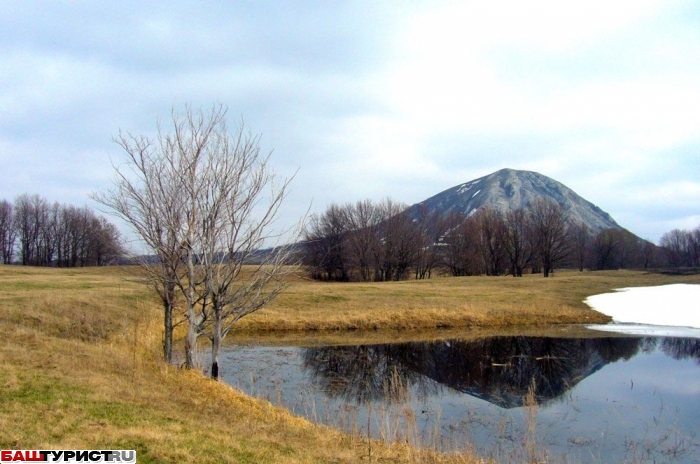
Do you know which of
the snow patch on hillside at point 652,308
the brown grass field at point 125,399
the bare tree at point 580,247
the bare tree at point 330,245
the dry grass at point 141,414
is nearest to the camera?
the dry grass at point 141,414

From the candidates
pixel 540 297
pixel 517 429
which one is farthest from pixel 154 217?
pixel 540 297

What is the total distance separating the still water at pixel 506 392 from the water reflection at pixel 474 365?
0.16 feet

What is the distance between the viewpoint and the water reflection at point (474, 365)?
1667cm

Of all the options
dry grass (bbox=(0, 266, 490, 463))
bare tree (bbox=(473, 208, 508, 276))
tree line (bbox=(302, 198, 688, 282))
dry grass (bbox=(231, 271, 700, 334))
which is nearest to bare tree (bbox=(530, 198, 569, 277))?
tree line (bbox=(302, 198, 688, 282))

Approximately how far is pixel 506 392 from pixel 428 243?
211ft

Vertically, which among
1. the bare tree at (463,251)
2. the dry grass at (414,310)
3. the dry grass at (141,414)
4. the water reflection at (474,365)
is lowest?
the water reflection at (474,365)

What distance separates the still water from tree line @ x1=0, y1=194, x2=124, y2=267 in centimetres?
7609

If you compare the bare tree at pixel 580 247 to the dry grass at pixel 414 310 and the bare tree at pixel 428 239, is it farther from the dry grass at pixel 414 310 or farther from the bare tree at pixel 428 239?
the dry grass at pixel 414 310

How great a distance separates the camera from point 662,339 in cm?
2716

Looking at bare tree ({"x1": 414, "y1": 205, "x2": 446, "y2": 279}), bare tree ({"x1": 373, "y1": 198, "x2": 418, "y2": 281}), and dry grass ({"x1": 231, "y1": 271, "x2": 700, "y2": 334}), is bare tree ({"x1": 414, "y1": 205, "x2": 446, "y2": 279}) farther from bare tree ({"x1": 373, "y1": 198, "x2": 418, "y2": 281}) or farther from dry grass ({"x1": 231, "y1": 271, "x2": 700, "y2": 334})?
dry grass ({"x1": 231, "y1": 271, "x2": 700, "y2": 334})

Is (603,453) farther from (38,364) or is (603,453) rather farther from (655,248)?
(655,248)

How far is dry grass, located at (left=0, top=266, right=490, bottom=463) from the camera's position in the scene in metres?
7.14

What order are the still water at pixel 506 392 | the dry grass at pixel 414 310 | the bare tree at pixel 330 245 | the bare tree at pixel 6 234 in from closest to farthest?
1. the still water at pixel 506 392
2. the dry grass at pixel 414 310
3. the bare tree at pixel 330 245
4. the bare tree at pixel 6 234

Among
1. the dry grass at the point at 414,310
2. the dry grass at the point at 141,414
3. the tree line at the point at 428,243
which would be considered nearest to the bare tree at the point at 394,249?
the tree line at the point at 428,243
